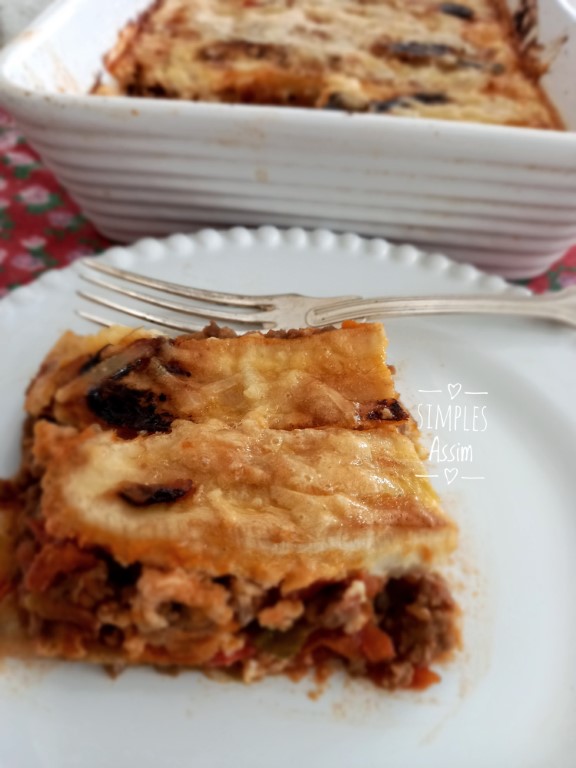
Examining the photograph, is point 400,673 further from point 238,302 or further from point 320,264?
point 320,264

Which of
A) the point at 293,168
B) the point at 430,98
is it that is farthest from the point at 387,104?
the point at 293,168

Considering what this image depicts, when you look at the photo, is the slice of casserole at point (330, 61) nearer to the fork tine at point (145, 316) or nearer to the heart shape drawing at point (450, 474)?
the fork tine at point (145, 316)

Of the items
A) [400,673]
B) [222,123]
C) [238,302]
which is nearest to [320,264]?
[238,302]

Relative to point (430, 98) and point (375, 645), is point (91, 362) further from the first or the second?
point (430, 98)

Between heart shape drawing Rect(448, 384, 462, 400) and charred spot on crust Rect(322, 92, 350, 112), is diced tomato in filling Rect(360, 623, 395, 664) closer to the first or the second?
A: heart shape drawing Rect(448, 384, 462, 400)

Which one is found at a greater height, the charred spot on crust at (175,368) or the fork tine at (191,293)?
the fork tine at (191,293)

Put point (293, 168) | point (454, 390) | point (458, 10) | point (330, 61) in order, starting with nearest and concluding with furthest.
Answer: point (454, 390), point (293, 168), point (330, 61), point (458, 10)

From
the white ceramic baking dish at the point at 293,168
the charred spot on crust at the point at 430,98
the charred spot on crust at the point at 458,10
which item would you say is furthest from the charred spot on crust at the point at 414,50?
the white ceramic baking dish at the point at 293,168
